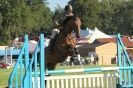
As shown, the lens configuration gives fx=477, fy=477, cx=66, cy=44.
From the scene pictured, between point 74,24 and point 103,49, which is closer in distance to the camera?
point 74,24

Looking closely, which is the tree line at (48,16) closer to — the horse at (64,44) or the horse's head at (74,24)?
the horse at (64,44)

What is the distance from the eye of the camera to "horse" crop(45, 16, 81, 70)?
1326cm

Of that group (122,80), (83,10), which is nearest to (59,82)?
(122,80)

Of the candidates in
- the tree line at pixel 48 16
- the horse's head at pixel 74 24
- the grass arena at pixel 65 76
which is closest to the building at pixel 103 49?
the tree line at pixel 48 16

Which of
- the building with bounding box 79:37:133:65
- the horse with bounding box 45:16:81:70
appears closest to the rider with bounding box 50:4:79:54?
the horse with bounding box 45:16:81:70

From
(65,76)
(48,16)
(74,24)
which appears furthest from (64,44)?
(48,16)

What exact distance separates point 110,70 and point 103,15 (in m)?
116

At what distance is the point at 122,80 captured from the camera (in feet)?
38.1

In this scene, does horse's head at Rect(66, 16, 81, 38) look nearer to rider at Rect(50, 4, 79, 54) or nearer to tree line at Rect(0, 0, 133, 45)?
rider at Rect(50, 4, 79, 54)

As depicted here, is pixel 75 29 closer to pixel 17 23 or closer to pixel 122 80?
pixel 122 80

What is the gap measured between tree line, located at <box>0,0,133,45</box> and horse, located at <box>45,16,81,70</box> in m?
48.0

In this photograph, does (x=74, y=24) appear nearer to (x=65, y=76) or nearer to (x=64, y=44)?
(x=64, y=44)

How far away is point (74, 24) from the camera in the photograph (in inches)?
506

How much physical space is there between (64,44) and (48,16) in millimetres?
96468
